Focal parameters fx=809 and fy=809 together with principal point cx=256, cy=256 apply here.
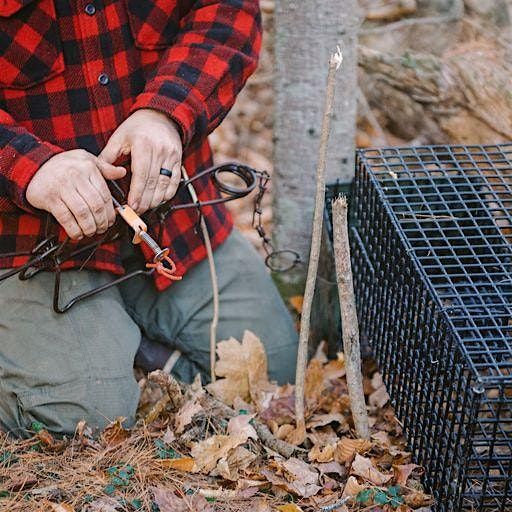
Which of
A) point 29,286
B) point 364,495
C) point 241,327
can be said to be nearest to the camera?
point 364,495

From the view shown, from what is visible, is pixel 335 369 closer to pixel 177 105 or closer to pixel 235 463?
pixel 235 463

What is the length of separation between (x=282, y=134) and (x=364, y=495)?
1413mm

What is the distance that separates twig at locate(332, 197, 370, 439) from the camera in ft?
6.41

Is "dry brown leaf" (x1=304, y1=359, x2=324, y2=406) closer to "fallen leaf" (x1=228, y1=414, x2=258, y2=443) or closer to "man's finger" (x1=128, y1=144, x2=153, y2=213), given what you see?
"fallen leaf" (x1=228, y1=414, x2=258, y2=443)

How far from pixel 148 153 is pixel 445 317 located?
2.85 feet

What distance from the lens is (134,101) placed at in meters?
2.39

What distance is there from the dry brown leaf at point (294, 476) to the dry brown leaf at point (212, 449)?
11cm

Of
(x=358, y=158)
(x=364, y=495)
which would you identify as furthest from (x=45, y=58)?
(x=364, y=495)

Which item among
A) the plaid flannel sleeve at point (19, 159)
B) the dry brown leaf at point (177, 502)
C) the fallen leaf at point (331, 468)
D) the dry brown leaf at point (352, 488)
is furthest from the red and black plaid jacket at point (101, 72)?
the dry brown leaf at point (352, 488)

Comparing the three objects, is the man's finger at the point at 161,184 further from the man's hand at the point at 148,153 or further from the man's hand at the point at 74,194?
the man's hand at the point at 74,194

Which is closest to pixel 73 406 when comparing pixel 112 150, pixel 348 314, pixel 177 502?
pixel 177 502

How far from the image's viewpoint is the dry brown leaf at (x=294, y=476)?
196 cm

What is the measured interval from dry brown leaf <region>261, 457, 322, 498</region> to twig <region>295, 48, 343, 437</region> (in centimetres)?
15

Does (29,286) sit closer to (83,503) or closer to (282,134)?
(83,503)
